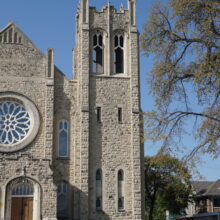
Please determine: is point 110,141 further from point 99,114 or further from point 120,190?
point 120,190

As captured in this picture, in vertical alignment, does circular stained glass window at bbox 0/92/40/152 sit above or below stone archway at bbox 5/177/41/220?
above

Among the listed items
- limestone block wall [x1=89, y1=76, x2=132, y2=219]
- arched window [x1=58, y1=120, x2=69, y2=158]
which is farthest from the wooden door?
arched window [x1=58, y1=120, x2=69, y2=158]

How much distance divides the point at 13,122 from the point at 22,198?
202 inches

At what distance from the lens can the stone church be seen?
26844 millimetres

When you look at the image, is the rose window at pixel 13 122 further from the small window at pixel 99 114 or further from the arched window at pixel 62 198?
the small window at pixel 99 114

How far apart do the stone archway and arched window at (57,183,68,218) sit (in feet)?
7.76

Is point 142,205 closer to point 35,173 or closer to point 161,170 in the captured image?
point 35,173

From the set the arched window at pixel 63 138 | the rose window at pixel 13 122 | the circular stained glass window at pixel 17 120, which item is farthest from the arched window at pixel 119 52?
the rose window at pixel 13 122

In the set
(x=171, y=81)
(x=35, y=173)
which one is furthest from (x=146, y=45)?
(x=35, y=173)

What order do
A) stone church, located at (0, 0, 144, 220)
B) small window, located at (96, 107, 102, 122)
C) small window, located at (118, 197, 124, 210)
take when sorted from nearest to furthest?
1. stone church, located at (0, 0, 144, 220)
2. small window, located at (118, 197, 124, 210)
3. small window, located at (96, 107, 102, 122)

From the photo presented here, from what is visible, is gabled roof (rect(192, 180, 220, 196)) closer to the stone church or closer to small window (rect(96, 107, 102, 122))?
the stone church

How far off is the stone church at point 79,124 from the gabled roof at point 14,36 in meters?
0.06

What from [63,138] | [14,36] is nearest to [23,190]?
[63,138]

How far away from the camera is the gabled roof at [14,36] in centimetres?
2883
